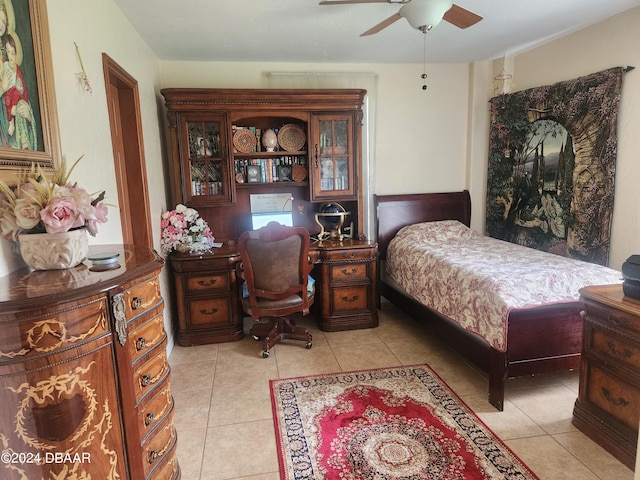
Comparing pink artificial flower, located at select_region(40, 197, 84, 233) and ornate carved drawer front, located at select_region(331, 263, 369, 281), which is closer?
pink artificial flower, located at select_region(40, 197, 84, 233)

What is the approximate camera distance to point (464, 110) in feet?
14.2

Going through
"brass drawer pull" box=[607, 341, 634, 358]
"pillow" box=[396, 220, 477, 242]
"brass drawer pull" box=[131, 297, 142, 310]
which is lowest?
"brass drawer pull" box=[607, 341, 634, 358]

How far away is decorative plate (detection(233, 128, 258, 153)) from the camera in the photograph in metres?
3.69

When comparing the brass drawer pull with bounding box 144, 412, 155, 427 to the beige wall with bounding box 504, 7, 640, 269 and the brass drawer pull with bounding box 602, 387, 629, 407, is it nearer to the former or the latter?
the brass drawer pull with bounding box 602, 387, 629, 407

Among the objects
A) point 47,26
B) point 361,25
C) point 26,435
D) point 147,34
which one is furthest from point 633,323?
point 147,34

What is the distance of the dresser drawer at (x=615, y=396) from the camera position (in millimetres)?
1887

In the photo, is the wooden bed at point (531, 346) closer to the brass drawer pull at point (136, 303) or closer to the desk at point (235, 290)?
the desk at point (235, 290)

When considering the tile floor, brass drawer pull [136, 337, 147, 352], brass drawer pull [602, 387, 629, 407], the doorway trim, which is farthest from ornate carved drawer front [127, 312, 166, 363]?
brass drawer pull [602, 387, 629, 407]

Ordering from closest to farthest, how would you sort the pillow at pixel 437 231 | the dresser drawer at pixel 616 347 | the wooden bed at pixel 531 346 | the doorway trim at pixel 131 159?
the dresser drawer at pixel 616 347
the wooden bed at pixel 531 346
the doorway trim at pixel 131 159
the pillow at pixel 437 231

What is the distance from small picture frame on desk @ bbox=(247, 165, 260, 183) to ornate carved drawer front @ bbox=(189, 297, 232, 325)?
1158 mm

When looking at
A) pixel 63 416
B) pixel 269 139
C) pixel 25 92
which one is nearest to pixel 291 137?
pixel 269 139

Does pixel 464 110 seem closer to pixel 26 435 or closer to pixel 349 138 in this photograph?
pixel 349 138

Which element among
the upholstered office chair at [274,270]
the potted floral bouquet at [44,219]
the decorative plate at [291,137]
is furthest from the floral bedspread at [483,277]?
the potted floral bouquet at [44,219]

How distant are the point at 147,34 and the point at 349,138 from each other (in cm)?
187
